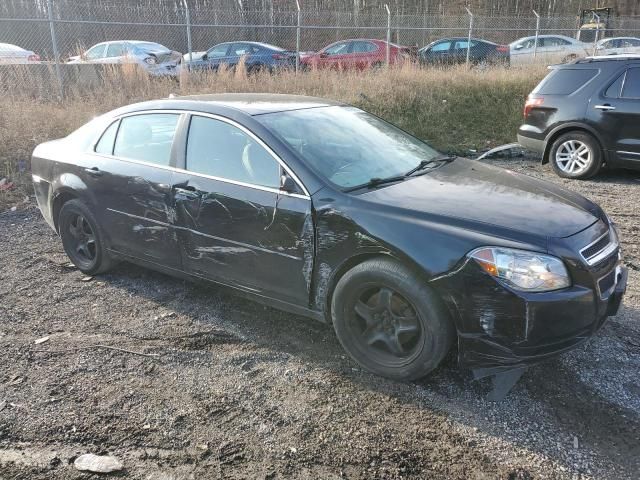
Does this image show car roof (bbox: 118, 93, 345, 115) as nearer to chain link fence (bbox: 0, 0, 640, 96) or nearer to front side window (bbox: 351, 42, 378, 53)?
front side window (bbox: 351, 42, 378, 53)

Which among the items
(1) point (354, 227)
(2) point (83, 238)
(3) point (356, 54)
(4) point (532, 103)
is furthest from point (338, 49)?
(1) point (354, 227)

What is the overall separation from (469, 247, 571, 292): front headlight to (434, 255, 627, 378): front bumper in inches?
1.4

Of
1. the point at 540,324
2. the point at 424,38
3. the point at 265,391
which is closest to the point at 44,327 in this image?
the point at 265,391

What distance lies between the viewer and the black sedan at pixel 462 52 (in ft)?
48.6

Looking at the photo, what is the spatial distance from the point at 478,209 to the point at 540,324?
725 mm

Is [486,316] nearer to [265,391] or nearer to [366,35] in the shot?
[265,391]

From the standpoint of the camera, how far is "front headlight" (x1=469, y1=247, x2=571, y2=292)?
281 cm

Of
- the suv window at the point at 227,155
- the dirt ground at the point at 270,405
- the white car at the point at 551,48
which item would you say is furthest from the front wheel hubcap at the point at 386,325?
the white car at the point at 551,48

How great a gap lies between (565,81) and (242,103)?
601 cm

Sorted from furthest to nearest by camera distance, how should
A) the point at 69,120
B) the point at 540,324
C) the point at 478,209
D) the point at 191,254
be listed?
the point at 69,120 → the point at 191,254 → the point at 478,209 → the point at 540,324

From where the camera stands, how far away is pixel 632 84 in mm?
7512

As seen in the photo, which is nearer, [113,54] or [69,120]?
[69,120]

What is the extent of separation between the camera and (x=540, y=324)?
2807mm

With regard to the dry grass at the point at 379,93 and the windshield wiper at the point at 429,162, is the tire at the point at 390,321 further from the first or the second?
the dry grass at the point at 379,93
